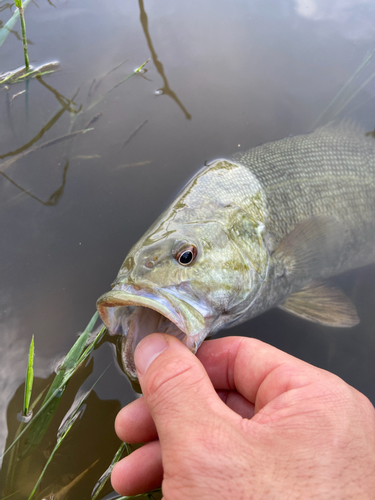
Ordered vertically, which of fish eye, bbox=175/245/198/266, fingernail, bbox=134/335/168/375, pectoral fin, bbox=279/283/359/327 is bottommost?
pectoral fin, bbox=279/283/359/327

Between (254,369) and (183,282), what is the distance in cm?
57

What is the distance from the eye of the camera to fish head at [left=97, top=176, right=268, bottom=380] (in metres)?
1.45

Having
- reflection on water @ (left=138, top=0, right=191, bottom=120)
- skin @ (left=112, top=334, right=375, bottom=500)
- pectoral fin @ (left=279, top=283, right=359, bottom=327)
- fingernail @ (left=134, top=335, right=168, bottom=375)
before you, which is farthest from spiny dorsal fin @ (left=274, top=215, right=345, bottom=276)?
reflection on water @ (left=138, top=0, right=191, bottom=120)

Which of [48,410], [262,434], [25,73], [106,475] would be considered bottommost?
[106,475]

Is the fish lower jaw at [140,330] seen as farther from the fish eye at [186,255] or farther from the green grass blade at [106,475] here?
the green grass blade at [106,475]

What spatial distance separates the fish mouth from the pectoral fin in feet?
4.40

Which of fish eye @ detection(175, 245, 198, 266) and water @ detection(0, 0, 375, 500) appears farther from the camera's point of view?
water @ detection(0, 0, 375, 500)

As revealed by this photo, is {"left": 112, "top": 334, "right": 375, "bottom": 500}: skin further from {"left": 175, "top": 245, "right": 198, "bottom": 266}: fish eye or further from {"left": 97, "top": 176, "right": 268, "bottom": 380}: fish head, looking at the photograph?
{"left": 175, "top": 245, "right": 198, "bottom": 266}: fish eye

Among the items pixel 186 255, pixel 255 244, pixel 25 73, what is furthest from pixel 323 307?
pixel 25 73

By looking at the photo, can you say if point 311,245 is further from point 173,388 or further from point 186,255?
point 173,388

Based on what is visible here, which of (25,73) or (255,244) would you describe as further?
(25,73)

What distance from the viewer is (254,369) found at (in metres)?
1.59

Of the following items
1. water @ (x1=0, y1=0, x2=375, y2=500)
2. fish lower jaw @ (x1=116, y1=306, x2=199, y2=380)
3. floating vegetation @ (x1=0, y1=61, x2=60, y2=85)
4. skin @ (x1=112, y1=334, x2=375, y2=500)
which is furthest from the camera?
floating vegetation @ (x1=0, y1=61, x2=60, y2=85)

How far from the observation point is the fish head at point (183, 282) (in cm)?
145
